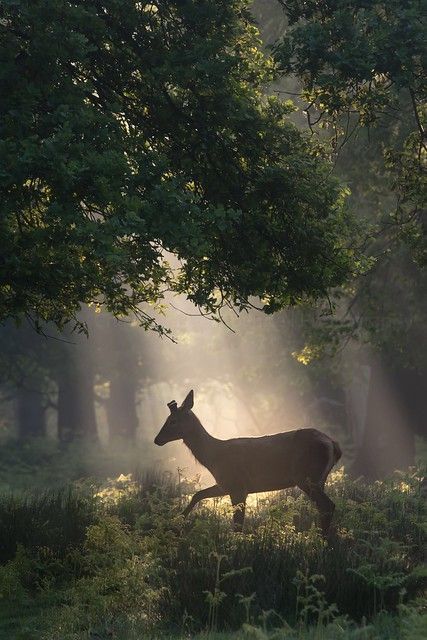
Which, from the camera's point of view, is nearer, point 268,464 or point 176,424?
point 268,464

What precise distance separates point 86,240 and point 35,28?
8.89 ft

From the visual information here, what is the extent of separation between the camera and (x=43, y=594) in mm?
12195

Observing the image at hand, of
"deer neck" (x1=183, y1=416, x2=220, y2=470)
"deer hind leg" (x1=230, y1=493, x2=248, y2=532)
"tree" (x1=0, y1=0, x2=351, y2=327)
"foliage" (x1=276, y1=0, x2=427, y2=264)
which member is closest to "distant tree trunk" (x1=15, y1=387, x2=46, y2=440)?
Result: "deer neck" (x1=183, y1=416, x2=220, y2=470)

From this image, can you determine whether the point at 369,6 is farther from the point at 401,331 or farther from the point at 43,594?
the point at 401,331

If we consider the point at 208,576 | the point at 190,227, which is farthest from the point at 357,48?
the point at 208,576

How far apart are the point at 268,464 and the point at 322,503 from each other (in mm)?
1064

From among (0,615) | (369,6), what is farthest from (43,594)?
(369,6)

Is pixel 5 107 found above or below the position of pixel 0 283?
above

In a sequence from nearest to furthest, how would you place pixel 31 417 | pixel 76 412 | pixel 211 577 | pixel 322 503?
pixel 211 577
pixel 322 503
pixel 76 412
pixel 31 417

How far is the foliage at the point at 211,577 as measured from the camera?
9.50 m

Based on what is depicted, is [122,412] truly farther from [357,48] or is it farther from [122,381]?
[357,48]

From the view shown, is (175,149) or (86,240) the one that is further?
(175,149)

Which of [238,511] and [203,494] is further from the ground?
[203,494]

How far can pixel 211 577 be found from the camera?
35.4ft
